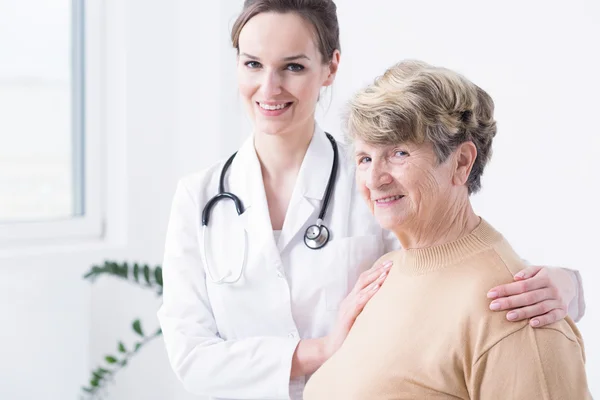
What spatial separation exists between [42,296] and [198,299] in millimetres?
1370

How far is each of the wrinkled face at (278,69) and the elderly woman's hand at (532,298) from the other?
59 cm

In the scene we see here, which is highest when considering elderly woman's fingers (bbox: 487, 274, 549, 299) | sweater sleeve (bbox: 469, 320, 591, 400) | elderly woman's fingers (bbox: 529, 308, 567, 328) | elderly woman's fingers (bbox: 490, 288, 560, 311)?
elderly woman's fingers (bbox: 487, 274, 549, 299)

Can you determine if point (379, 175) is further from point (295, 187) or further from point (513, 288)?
point (295, 187)

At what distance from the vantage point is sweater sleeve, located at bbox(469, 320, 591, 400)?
986mm

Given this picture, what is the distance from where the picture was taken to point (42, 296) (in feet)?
8.79

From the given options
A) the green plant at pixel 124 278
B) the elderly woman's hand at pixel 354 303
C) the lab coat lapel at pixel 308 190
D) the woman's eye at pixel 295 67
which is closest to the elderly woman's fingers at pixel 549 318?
the elderly woman's hand at pixel 354 303

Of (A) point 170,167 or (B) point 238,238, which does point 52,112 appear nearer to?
(A) point 170,167

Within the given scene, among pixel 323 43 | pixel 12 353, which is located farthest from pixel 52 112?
pixel 323 43

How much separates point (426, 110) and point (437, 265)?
26cm

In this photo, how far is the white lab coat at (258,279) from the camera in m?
1.48

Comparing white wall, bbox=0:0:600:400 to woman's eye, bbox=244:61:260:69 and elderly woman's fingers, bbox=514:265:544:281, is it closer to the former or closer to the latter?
woman's eye, bbox=244:61:260:69

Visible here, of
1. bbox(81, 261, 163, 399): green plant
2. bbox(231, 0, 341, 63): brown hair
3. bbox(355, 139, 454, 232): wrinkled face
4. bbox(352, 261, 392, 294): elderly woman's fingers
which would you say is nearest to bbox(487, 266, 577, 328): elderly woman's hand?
bbox(355, 139, 454, 232): wrinkled face

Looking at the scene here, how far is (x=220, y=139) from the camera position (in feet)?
9.62

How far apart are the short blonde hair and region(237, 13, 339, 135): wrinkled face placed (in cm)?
31
